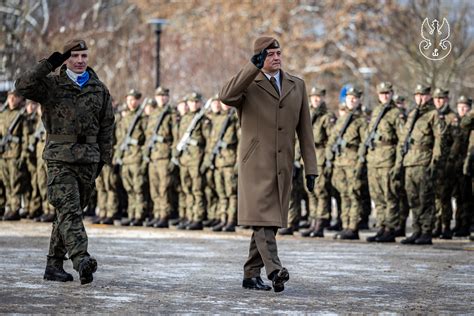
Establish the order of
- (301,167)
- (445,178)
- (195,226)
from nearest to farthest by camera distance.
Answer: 1. (445,178)
2. (301,167)
3. (195,226)

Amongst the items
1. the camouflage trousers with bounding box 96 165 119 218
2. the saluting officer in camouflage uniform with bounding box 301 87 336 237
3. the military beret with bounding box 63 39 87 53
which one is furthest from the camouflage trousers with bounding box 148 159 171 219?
the military beret with bounding box 63 39 87 53

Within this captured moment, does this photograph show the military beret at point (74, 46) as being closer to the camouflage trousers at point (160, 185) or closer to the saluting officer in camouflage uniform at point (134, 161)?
the camouflage trousers at point (160, 185)

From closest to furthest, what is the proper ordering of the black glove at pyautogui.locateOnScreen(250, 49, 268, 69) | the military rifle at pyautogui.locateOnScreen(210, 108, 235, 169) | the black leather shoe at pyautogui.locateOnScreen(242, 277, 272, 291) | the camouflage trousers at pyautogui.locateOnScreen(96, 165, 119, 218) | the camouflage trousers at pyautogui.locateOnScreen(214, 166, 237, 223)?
1. the black glove at pyautogui.locateOnScreen(250, 49, 268, 69)
2. the black leather shoe at pyautogui.locateOnScreen(242, 277, 272, 291)
3. the military rifle at pyautogui.locateOnScreen(210, 108, 235, 169)
4. the camouflage trousers at pyautogui.locateOnScreen(214, 166, 237, 223)
5. the camouflage trousers at pyautogui.locateOnScreen(96, 165, 119, 218)

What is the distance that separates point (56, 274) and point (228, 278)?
1.70 m

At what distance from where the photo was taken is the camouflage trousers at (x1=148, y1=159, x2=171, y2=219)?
22016mm

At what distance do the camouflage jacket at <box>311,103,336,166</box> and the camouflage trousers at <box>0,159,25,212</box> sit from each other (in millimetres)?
5572

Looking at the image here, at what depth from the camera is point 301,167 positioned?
20.8 meters

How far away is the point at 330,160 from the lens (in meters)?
20.0

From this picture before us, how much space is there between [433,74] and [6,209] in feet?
47.0

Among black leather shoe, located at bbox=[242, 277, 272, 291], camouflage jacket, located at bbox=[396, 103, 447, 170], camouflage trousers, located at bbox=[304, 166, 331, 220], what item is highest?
camouflage jacket, located at bbox=[396, 103, 447, 170]

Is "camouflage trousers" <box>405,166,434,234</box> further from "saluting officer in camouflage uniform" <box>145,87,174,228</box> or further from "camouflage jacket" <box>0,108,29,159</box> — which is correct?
"camouflage jacket" <box>0,108,29,159</box>

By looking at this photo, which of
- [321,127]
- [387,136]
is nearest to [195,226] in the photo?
[321,127]

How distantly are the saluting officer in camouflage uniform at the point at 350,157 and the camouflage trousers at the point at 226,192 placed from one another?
6.56ft

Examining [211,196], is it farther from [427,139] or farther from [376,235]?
[427,139]
